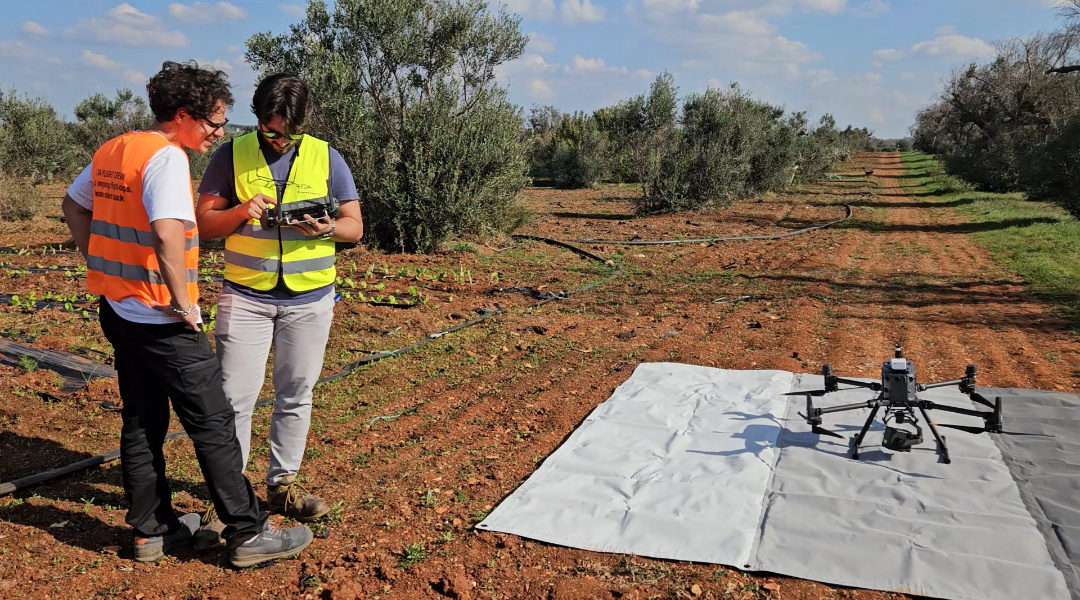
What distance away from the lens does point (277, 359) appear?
2.94 m

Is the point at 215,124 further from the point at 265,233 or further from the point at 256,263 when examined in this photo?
the point at 256,263

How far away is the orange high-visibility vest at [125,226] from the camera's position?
2404 mm

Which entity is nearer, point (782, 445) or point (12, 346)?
point (782, 445)

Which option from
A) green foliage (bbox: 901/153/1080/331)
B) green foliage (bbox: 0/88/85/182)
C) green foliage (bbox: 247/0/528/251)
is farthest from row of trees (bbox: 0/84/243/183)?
green foliage (bbox: 901/153/1080/331)

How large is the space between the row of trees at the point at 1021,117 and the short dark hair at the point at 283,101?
2024cm

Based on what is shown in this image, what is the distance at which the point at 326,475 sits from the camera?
3.73 metres

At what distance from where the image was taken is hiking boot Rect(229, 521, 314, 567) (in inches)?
107

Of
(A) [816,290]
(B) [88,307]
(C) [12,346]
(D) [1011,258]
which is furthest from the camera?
(D) [1011,258]

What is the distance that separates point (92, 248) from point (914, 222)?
63.6ft

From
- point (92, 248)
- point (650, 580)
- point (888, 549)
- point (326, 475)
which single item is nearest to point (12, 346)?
point (326, 475)

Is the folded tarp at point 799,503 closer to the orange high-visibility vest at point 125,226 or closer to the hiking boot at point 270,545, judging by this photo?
Answer: the hiking boot at point 270,545

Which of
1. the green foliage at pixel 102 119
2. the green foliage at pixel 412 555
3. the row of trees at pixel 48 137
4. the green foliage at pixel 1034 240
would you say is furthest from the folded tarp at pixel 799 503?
the green foliage at pixel 102 119

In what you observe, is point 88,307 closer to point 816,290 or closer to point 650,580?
point 650,580

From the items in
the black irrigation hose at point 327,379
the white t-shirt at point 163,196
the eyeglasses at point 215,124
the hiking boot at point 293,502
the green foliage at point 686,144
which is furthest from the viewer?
the green foliage at point 686,144
